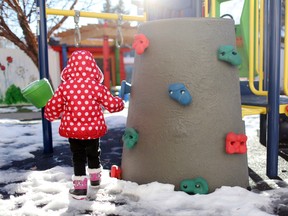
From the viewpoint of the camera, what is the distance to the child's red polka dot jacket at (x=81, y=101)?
8.61 ft

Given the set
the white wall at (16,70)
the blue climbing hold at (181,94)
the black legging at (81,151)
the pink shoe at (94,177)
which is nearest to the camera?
the blue climbing hold at (181,94)

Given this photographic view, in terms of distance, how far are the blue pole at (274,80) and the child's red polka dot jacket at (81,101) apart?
47.5 inches

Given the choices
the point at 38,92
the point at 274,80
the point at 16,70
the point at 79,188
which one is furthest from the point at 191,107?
the point at 16,70

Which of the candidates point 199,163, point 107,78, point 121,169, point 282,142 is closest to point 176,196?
point 199,163

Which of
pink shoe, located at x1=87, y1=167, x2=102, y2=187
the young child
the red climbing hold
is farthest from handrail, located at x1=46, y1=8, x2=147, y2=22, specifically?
the red climbing hold

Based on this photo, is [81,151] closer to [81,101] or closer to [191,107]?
[81,101]

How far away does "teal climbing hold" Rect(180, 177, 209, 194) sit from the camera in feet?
8.52

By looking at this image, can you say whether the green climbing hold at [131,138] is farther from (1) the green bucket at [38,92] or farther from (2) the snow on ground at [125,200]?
(1) the green bucket at [38,92]

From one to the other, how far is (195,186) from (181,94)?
0.64 metres

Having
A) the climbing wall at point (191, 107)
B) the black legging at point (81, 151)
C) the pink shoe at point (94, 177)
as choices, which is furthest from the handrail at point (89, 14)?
the pink shoe at point (94, 177)

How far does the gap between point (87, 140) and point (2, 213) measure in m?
0.74

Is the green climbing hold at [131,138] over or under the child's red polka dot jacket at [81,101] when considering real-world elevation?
under

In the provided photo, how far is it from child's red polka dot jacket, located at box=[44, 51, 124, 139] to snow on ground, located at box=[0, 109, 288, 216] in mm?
441

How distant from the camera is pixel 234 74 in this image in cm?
278
